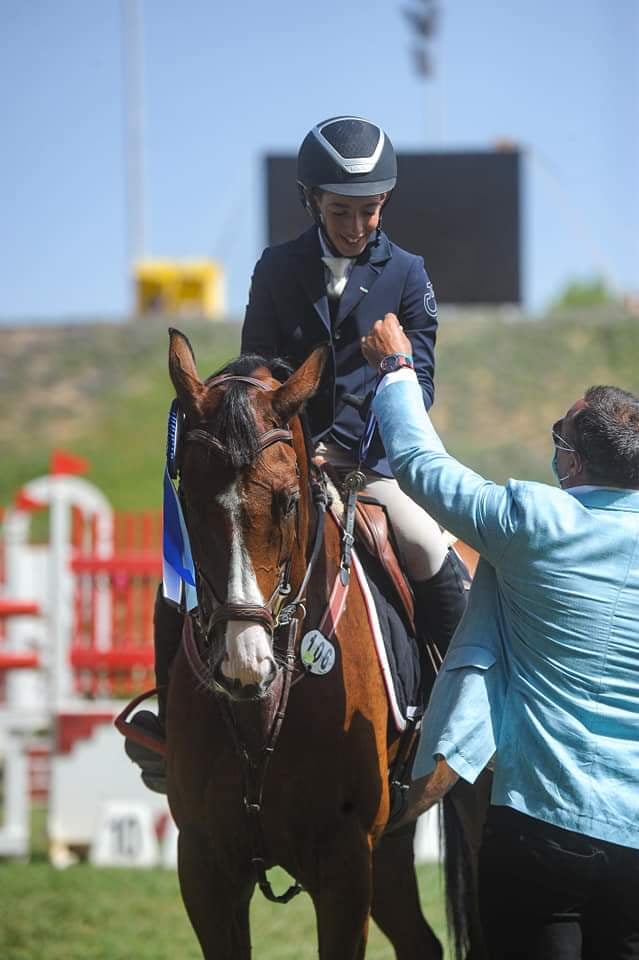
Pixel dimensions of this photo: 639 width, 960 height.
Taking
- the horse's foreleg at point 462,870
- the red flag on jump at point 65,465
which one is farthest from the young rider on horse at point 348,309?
the red flag on jump at point 65,465

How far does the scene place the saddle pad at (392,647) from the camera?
4.12 m

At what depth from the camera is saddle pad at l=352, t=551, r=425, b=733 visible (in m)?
4.12

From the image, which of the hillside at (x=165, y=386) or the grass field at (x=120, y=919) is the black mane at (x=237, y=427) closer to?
the grass field at (x=120, y=919)

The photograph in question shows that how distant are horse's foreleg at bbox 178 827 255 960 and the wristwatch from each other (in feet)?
4.87

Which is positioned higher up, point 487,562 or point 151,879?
point 487,562

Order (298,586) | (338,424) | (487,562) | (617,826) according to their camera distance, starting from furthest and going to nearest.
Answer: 1. (338,424)
2. (298,586)
3. (487,562)
4. (617,826)

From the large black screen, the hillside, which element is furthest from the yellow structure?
the large black screen

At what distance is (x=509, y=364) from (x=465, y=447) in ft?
15.8

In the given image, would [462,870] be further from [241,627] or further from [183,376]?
[183,376]

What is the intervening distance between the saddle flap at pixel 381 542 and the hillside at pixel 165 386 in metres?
23.0

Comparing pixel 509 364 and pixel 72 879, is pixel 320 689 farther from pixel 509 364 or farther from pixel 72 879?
pixel 509 364

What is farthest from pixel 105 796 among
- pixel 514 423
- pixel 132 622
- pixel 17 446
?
pixel 17 446

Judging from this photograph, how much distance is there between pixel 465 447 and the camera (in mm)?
29359

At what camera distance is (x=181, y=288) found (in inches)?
1499
